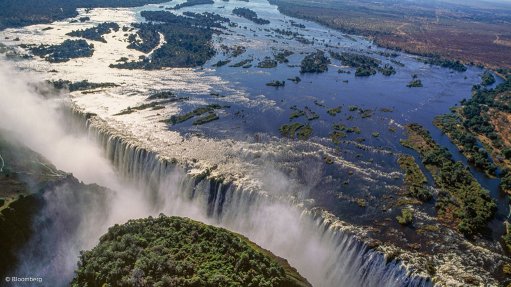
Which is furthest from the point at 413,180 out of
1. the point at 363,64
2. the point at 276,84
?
the point at 363,64

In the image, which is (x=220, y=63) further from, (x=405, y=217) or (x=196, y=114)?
(x=405, y=217)

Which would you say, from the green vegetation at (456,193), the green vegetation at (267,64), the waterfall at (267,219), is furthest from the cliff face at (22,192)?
the green vegetation at (267,64)

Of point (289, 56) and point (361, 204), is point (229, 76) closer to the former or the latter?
point (289, 56)

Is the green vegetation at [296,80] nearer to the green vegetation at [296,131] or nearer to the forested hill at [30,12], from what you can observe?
the green vegetation at [296,131]

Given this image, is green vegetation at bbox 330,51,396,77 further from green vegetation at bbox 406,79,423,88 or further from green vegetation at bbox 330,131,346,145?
green vegetation at bbox 330,131,346,145

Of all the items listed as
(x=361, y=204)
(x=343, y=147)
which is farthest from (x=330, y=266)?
(x=343, y=147)
